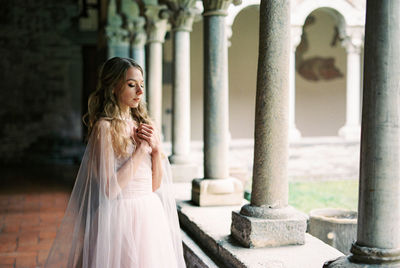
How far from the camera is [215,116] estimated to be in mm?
3686

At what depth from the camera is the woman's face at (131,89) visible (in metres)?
1.89

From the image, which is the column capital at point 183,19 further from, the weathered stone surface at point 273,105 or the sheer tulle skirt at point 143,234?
the sheer tulle skirt at point 143,234

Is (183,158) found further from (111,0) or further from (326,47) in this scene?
(326,47)

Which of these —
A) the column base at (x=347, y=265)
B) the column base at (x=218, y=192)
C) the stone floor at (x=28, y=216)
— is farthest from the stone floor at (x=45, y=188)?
the column base at (x=347, y=265)

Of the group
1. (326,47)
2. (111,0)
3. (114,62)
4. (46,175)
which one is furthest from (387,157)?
(326,47)

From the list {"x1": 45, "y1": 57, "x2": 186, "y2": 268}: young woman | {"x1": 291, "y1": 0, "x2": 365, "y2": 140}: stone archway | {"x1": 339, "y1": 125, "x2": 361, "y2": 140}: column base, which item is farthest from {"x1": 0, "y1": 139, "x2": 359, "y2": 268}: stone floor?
{"x1": 45, "y1": 57, "x2": 186, "y2": 268}: young woman

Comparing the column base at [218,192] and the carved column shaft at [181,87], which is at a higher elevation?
the carved column shaft at [181,87]

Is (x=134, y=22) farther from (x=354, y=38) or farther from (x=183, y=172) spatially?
(x=354, y=38)

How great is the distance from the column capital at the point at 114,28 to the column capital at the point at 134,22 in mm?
335

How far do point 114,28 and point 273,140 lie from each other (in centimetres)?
500

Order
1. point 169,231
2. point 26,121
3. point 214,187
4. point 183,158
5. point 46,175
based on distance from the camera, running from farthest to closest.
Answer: point 26,121 → point 46,175 → point 183,158 → point 214,187 → point 169,231

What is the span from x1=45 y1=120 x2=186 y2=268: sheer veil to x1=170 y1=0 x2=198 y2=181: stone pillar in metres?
3.19

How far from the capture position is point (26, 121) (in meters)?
9.89

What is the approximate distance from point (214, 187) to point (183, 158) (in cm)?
161
